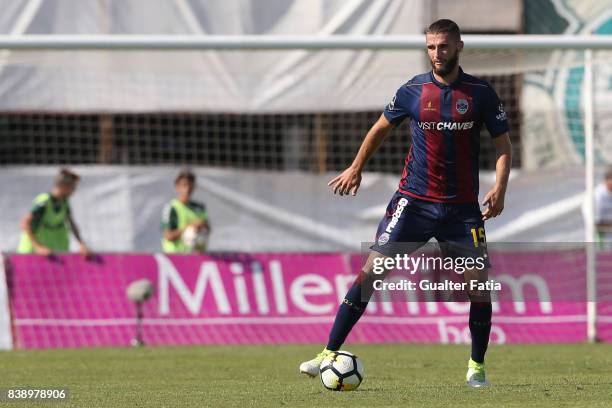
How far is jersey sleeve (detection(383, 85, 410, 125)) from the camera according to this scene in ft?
24.5

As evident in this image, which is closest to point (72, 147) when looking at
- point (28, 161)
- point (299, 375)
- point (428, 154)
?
point (28, 161)

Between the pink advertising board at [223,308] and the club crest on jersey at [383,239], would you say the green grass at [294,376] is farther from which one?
the club crest on jersey at [383,239]

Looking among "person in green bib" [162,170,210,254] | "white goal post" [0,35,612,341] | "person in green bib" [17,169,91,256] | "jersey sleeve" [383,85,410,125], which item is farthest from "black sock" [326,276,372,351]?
"person in green bib" [17,169,91,256]

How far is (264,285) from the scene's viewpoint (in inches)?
506

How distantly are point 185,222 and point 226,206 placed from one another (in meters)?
1.99

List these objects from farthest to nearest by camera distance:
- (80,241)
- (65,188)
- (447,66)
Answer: (65,188) < (80,241) < (447,66)

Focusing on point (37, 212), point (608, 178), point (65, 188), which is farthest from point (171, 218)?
point (608, 178)

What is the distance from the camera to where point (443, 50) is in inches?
283

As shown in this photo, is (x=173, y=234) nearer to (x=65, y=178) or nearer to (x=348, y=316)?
(x=65, y=178)

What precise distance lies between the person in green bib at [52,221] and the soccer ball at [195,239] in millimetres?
1094

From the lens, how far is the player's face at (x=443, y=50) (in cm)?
717

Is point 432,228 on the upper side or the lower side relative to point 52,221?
lower

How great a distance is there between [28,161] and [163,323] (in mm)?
4040

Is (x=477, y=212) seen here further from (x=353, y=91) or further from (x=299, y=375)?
(x=353, y=91)
